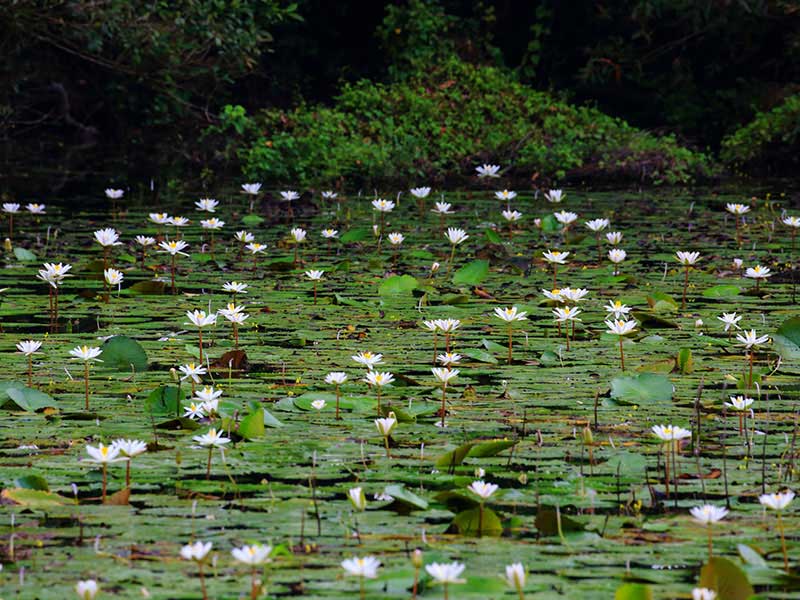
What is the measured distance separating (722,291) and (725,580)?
3.12 metres

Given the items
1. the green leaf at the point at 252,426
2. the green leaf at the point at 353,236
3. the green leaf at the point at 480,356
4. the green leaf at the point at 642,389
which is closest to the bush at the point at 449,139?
the green leaf at the point at 353,236

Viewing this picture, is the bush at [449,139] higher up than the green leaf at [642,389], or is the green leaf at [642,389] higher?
the bush at [449,139]

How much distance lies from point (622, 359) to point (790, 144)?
859 cm

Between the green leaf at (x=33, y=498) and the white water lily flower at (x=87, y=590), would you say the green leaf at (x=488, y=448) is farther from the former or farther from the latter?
the white water lily flower at (x=87, y=590)

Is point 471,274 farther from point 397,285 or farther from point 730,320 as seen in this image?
point 730,320

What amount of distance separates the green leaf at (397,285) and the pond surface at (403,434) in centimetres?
1

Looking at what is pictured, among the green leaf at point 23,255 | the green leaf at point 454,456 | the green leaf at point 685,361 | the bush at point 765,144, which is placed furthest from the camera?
the bush at point 765,144

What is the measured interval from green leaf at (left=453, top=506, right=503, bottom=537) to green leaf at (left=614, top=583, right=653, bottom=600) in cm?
41

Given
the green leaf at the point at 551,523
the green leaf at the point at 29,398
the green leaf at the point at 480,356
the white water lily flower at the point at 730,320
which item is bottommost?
the green leaf at the point at 551,523

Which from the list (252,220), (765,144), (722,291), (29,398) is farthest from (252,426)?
(765,144)

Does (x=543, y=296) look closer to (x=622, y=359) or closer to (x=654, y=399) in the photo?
(x=622, y=359)

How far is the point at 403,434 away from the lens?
2887 millimetres

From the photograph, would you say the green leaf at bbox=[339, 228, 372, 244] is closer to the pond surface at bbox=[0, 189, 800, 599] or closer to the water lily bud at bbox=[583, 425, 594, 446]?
the pond surface at bbox=[0, 189, 800, 599]

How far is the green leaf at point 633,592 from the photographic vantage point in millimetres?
1834
